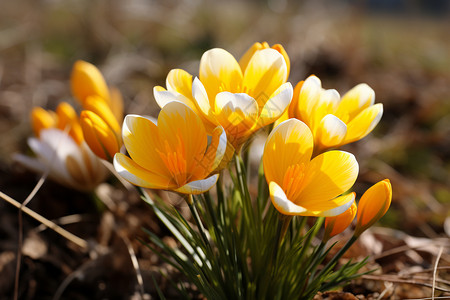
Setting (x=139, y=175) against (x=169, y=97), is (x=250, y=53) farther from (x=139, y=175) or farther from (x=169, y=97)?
(x=139, y=175)

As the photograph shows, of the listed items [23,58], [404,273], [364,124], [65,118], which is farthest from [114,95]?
[23,58]

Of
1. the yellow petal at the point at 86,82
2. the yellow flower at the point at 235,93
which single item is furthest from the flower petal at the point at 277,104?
the yellow petal at the point at 86,82

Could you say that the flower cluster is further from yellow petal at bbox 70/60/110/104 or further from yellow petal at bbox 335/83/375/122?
yellow petal at bbox 70/60/110/104

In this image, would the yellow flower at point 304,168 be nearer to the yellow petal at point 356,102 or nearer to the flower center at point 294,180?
the flower center at point 294,180

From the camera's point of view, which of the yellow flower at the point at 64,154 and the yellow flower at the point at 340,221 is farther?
the yellow flower at the point at 64,154

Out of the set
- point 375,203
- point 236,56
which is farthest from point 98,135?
point 236,56

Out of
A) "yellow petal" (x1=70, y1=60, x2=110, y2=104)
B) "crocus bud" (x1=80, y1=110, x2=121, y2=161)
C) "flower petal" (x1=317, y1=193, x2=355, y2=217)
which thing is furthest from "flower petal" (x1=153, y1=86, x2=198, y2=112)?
"yellow petal" (x1=70, y1=60, x2=110, y2=104)
